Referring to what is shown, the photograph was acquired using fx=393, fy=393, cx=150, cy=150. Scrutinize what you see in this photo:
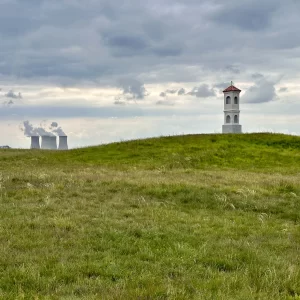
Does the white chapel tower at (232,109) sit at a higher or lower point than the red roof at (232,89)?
lower

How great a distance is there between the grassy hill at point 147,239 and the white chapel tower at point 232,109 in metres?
38.1

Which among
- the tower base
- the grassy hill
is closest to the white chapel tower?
the tower base

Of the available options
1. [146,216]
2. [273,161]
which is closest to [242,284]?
[146,216]

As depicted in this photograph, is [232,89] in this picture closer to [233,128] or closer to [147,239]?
[233,128]

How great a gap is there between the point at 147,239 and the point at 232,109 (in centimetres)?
5240

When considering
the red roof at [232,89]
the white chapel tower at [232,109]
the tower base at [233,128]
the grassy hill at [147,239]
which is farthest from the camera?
the tower base at [233,128]

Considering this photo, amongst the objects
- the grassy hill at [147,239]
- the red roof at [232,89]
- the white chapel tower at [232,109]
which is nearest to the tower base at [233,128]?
the white chapel tower at [232,109]

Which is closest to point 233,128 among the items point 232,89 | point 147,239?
point 232,89

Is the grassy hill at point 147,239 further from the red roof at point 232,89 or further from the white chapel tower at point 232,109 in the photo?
the red roof at point 232,89

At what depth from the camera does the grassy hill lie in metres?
7.48

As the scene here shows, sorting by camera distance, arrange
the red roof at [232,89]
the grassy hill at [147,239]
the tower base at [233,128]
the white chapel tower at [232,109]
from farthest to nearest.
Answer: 1. the tower base at [233,128]
2. the white chapel tower at [232,109]
3. the red roof at [232,89]
4. the grassy hill at [147,239]

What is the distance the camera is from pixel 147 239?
10.9 metres

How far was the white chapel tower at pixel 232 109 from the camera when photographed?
61.1 m

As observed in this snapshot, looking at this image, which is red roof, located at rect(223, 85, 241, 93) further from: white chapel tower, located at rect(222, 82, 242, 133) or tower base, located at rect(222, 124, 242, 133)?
tower base, located at rect(222, 124, 242, 133)
